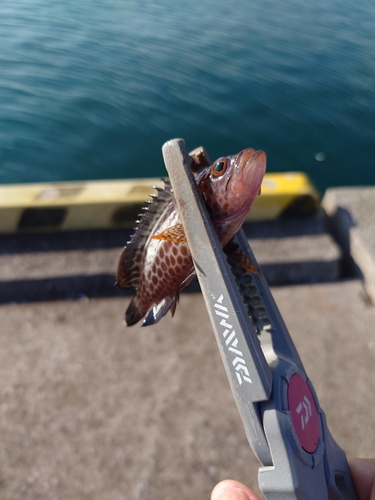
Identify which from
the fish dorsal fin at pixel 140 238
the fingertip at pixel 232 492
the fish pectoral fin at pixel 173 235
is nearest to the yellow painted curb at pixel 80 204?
the fish dorsal fin at pixel 140 238

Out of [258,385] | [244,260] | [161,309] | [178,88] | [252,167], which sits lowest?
[178,88]

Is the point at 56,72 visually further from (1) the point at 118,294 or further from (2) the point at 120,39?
(1) the point at 118,294

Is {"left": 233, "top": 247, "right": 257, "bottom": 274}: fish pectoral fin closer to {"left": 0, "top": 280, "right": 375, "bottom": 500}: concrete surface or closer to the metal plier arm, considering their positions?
the metal plier arm

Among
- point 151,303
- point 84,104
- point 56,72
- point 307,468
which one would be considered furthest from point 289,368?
point 56,72

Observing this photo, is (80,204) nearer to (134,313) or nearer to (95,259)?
(95,259)

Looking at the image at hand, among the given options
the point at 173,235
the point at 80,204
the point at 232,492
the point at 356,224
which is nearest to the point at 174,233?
the point at 173,235
